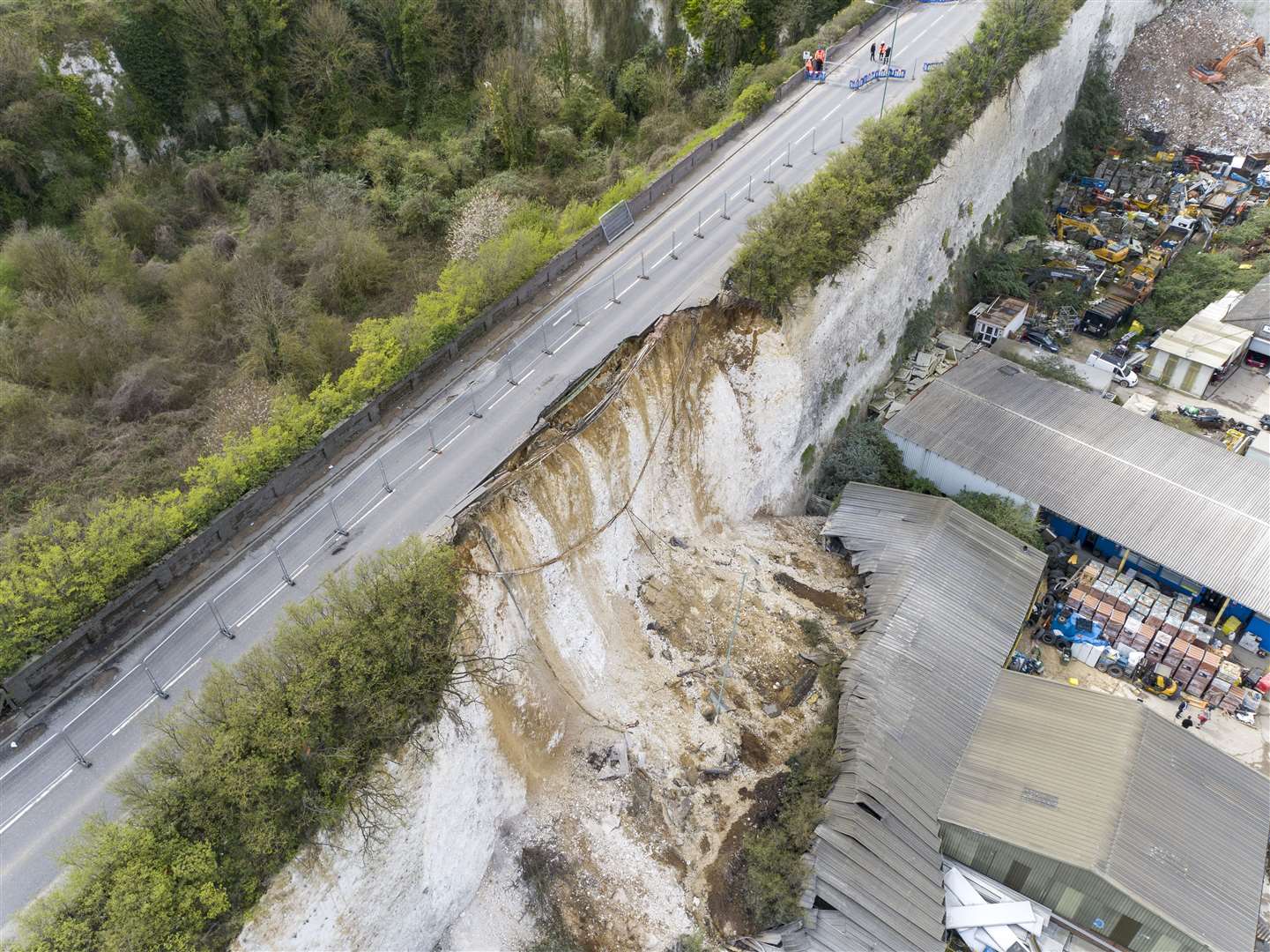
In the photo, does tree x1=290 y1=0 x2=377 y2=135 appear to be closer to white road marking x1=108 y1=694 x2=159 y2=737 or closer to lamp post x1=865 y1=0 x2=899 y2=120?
lamp post x1=865 y1=0 x2=899 y2=120

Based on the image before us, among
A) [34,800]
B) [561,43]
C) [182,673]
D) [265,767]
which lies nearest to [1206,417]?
[265,767]

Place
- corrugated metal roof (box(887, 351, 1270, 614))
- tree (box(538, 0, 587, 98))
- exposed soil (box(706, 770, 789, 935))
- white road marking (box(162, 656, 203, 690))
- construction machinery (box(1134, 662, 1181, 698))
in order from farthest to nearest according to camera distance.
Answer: tree (box(538, 0, 587, 98)) → corrugated metal roof (box(887, 351, 1270, 614)) → construction machinery (box(1134, 662, 1181, 698)) → exposed soil (box(706, 770, 789, 935)) → white road marking (box(162, 656, 203, 690))

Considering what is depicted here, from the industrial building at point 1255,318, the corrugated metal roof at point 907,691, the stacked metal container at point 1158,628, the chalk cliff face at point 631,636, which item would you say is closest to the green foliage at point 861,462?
the chalk cliff face at point 631,636

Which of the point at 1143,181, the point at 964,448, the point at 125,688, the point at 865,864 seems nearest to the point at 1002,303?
the point at 964,448

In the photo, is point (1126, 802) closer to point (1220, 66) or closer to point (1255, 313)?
point (1255, 313)

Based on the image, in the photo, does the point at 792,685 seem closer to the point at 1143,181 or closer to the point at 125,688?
the point at 125,688

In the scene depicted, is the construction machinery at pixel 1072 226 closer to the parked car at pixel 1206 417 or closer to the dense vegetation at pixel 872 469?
the parked car at pixel 1206 417

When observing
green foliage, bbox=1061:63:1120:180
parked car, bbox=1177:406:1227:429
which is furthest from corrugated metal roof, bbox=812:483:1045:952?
green foliage, bbox=1061:63:1120:180
